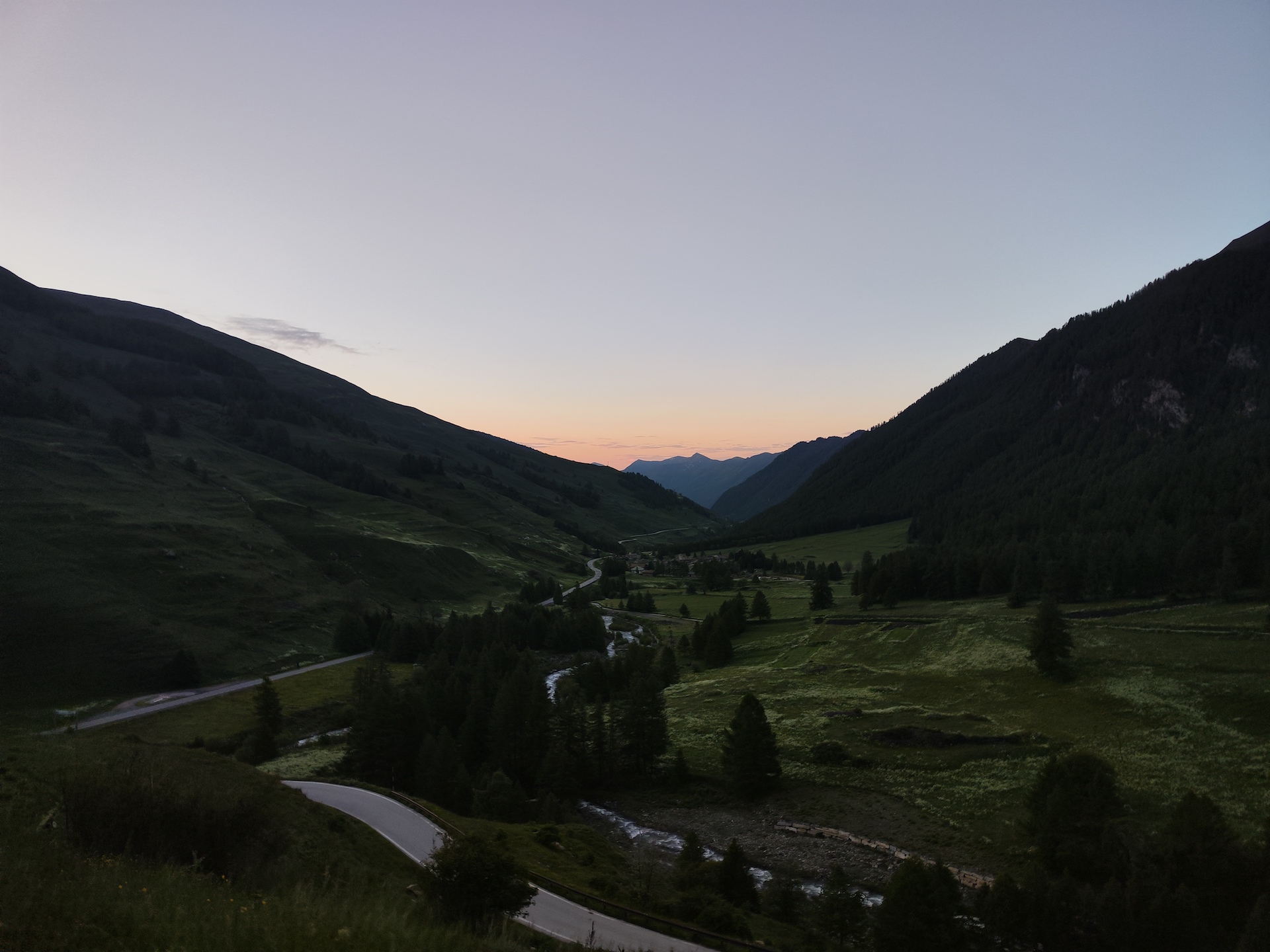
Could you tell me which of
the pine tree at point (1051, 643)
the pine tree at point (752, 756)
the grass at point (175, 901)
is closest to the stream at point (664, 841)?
the pine tree at point (752, 756)

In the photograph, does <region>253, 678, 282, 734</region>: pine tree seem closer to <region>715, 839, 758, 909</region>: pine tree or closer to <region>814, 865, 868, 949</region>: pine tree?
<region>715, 839, 758, 909</region>: pine tree

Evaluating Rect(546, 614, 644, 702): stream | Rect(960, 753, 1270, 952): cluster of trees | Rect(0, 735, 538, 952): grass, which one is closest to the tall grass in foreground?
Rect(0, 735, 538, 952): grass

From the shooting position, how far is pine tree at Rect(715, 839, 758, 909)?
1629 inches

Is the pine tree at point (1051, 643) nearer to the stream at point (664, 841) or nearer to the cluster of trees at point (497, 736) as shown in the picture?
the stream at point (664, 841)

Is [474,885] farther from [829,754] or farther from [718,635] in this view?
[718,635]

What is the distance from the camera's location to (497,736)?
7406 cm

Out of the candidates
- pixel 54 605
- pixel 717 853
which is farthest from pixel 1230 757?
pixel 54 605

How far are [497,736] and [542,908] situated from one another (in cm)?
4257

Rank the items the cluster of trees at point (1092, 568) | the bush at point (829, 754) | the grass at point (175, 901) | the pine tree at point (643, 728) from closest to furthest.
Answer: the grass at point (175, 901) → the bush at point (829, 754) → the pine tree at point (643, 728) → the cluster of trees at point (1092, 568)

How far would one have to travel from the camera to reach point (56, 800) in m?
28.1

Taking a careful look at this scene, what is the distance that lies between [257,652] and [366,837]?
109935 millimetres

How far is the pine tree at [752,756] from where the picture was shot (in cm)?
6625

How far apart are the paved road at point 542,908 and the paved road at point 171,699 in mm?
67304

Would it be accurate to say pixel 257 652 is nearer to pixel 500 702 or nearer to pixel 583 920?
pixel 500 702
